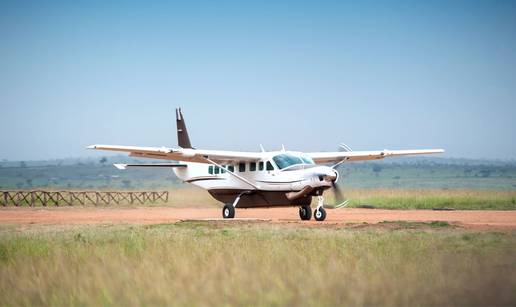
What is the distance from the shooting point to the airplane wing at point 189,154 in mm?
32156

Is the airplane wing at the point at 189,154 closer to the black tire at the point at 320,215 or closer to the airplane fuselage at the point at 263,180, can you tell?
the airplane fuselage at the point at 263,180

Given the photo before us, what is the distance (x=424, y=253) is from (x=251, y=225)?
12.2 meters

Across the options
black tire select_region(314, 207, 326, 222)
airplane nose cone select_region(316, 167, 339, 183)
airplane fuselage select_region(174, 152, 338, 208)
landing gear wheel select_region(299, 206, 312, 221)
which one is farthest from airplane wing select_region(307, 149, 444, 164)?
airplane nose cone select_region(316, 167, 339, 183)

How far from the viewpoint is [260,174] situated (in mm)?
33469

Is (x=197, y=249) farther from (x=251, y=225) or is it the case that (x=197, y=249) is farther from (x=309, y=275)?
(x=251, y=225)

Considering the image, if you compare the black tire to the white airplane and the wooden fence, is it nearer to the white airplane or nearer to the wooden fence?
the white airplane

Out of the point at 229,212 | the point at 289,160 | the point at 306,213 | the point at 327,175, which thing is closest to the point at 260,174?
the point at 289,160

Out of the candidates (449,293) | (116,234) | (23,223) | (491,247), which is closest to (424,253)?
(491,247)

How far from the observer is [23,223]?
30719 mm

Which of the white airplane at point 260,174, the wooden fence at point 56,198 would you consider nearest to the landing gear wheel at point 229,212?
the white airplane at point 260,174

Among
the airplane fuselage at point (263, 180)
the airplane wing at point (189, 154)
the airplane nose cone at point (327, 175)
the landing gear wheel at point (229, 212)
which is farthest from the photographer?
the landing gear wheel at point (229, 212)

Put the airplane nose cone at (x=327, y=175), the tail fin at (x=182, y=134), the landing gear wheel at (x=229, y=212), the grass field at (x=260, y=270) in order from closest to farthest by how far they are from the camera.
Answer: the grass field at (x=260, y=270) < the airplane nose cone at (x=327, y=175) < the landing gear wheel at (x=229, y=212) < the tail fin at (x=182, y=134)

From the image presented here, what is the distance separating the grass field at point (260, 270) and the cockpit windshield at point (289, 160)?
10.3 metres

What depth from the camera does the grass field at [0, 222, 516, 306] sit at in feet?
36.2
